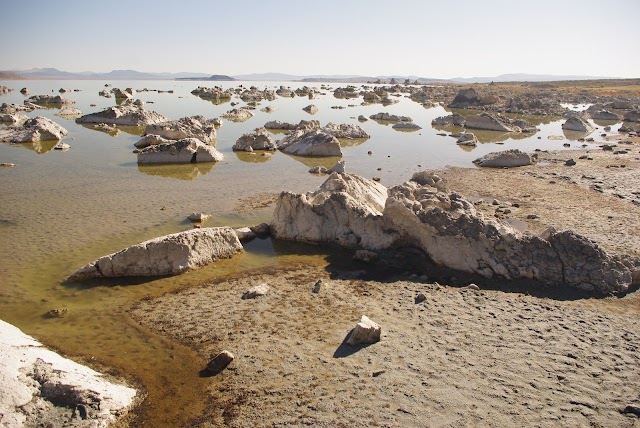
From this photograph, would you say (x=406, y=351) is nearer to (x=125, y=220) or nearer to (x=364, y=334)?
(x=364, y=334)

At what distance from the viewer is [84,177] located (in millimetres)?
20203

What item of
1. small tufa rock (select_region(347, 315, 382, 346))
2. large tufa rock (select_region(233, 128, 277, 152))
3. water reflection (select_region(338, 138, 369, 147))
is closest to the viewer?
small tufa rock (select_region(347, 315, 382, 346))

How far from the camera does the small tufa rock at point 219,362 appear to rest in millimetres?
6980

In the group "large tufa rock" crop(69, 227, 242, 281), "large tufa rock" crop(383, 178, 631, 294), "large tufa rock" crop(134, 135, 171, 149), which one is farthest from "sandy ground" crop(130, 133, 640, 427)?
"large tufa rock" crop(134, 135, 171, 149)

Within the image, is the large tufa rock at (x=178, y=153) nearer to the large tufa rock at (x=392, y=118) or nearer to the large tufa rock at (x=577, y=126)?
the large tufa rock at (x=392, y=118)

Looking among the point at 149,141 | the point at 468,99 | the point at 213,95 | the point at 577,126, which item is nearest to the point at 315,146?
the point at 149,141

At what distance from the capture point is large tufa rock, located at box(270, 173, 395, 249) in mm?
12248

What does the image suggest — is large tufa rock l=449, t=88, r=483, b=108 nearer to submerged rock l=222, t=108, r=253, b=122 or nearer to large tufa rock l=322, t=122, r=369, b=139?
submerged rock l=222, t=108, r=253, b=122

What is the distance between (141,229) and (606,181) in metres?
19.2

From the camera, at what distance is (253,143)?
28328 millimetres

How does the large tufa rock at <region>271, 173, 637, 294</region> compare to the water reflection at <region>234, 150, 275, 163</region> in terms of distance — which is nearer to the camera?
the large tufa rock at <region>271, 173, 637, 294</region>

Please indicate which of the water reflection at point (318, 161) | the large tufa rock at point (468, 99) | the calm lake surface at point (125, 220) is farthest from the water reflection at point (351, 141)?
the large tufa rock at point (468, 99)

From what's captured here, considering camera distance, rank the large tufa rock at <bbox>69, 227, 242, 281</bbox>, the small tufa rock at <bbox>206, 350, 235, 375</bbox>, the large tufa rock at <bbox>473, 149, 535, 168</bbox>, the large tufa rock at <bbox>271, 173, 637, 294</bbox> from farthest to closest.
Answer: the large tufa rock at <bbox>473, 149, 535, 168</bbox>
the large tufa rock at <bbox>69, 227, 242, 281</bbox>
the large tufa rock at <bbox>271, 173, 637, 294</bbox>
the small tufa rock at <bbox>206, 350, 235, 375</bbox>

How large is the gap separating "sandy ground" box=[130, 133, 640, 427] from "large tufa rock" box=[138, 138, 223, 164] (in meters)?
15.1
